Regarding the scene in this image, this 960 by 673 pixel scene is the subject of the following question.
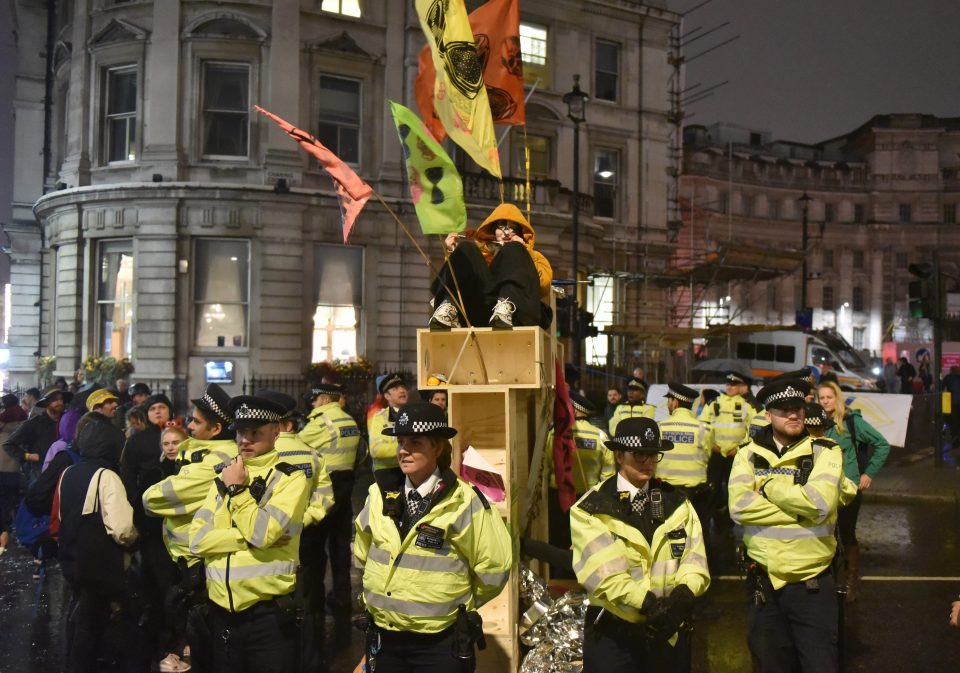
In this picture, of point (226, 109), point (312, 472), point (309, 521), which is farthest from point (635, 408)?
point (226, 109)

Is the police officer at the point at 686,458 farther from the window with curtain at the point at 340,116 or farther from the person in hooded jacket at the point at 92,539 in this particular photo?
the window with curtain at the point at 340,116

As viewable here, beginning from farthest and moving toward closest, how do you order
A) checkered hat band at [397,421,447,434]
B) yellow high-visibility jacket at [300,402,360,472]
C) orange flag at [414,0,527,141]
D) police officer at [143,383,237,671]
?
orange flag at [414,0,527,141] → yellow high-visibility jacket at [300,402,360,472] → police officer at [143,383,237,671] → checkered hat band at [397,421,447,434]

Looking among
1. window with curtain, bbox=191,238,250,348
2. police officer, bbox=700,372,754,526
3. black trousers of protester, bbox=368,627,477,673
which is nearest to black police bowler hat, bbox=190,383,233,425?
black trousers of protester, bbox=368,627,477,673

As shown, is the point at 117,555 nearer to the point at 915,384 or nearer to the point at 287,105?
the point at 287,105

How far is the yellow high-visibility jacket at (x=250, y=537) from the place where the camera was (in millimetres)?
4387

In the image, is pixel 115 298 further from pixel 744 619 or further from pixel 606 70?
pixel 744 619

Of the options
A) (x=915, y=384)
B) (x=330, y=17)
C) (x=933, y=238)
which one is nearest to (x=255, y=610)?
(x=330, y=17)

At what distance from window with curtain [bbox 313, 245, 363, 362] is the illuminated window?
251 inches

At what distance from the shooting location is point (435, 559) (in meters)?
3.89

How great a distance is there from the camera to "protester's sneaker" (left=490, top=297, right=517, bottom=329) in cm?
583

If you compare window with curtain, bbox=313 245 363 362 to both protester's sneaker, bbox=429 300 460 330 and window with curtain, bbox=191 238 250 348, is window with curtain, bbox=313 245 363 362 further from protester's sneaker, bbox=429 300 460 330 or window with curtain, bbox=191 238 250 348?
protester's sneaker, bbox=429 300 460 330

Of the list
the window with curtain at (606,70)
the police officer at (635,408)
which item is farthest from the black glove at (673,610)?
the window with curtain at (606,70)

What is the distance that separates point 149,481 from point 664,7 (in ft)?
88.6

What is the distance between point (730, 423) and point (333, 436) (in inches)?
207
